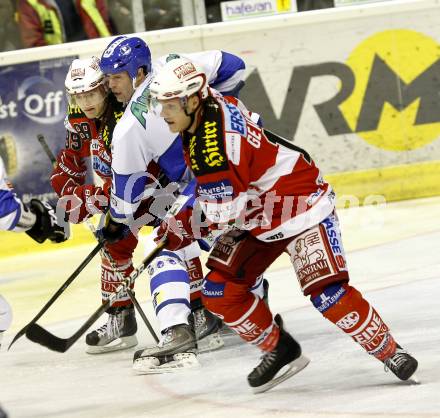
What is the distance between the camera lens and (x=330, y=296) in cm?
419

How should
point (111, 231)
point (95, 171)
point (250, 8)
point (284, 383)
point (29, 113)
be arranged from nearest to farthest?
point (284, 383), point (111, 231), point (95, 171), point (29, 113), point (250, 8)

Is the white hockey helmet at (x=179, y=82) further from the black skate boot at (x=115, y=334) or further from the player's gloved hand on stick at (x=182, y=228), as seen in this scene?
the black skate boot at (x=115, y=334)

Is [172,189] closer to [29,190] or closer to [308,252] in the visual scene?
[308,252]

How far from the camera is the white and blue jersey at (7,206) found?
4246mm

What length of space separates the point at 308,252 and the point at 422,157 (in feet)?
15.9

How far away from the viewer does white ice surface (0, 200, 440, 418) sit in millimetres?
4145

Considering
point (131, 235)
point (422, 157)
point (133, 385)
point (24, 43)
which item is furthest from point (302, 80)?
point (133, 385)

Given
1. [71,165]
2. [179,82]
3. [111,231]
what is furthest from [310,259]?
[71,165]

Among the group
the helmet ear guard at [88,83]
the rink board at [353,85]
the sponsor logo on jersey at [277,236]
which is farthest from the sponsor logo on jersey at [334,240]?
the rink board at [353,85]

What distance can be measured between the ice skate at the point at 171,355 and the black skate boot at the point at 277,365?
2.00ft

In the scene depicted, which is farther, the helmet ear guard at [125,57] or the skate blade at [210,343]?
the skate blade at [210,343]

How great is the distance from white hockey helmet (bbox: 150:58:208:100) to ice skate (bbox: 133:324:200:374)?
1.20 meters

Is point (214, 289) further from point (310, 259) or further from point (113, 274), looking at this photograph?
point (113, 274)

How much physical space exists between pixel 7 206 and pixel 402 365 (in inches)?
60.1
